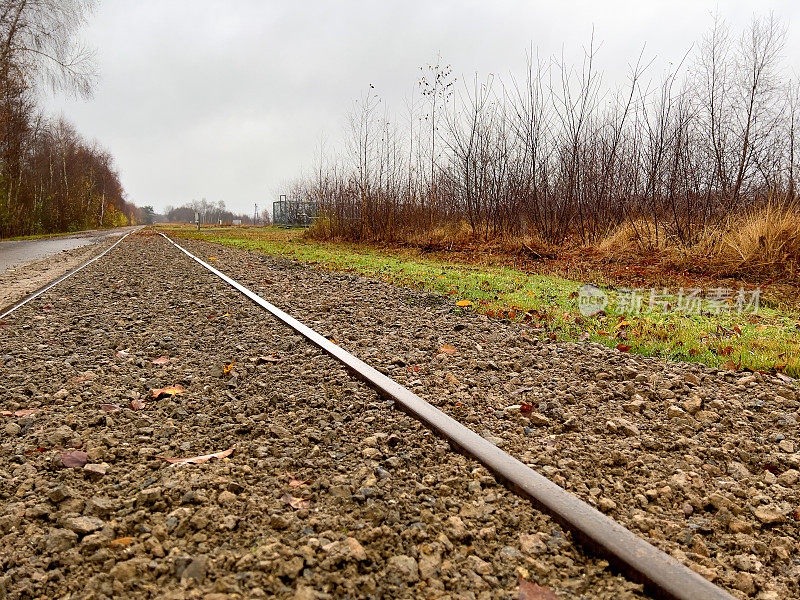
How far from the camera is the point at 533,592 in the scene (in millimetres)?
1418

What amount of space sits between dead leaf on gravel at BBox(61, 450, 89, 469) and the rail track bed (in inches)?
0.7

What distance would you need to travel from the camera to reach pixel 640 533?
171cm

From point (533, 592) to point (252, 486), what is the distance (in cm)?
109

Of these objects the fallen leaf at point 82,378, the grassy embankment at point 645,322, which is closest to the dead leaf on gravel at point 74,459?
the fallen leaf at point 82,378

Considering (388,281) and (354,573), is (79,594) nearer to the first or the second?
(354,573)

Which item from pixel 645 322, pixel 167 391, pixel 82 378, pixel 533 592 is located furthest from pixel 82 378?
pixel 645 322

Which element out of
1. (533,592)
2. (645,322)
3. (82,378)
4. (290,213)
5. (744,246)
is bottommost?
(533,592)

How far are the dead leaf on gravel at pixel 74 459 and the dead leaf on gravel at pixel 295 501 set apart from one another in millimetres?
929
